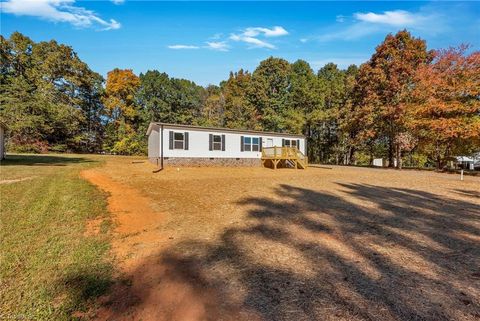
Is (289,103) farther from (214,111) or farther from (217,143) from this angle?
(217,143)

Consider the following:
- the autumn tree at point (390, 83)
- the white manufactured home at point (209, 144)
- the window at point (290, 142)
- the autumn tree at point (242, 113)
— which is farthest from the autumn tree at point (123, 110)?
the autumn tree at point (390, 83)

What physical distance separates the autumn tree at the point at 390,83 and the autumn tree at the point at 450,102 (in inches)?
78.6

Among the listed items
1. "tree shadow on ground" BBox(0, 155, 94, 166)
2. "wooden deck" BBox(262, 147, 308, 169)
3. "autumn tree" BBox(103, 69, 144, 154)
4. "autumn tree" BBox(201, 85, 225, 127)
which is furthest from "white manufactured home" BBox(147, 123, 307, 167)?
"autumn tree" BBox(201, 85, 225, 127)

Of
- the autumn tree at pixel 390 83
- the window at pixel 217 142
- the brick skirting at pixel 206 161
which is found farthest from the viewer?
the autumn tree at pixel 390 83

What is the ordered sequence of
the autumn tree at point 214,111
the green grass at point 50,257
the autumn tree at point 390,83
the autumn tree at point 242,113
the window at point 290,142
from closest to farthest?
the green grass at point 50,257, the autumn tree at point 390,83, the window at point 290,142, the autumn tree at point 242,113, the autumn tree at point 214,111

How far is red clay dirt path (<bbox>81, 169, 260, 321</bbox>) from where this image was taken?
3154 mm

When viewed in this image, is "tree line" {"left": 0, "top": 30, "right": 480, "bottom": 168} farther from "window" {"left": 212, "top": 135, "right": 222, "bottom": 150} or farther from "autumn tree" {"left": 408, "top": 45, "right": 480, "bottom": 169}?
"window" {"left": 212, "top": 135, "right": 222, "bottom": 150}

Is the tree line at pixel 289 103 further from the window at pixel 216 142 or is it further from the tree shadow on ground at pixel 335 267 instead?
the tree shadow on ground at pixel 335 267

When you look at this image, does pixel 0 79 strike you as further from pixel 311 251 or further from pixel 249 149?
pixel 311 251

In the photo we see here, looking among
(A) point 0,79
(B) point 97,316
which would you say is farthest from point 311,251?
(A) point 0,79

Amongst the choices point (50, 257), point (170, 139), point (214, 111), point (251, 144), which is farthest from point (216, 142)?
point (214, 111)

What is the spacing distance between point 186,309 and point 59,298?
171 cm

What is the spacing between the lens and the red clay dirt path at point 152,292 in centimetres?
315

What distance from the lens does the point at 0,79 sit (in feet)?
96.9
